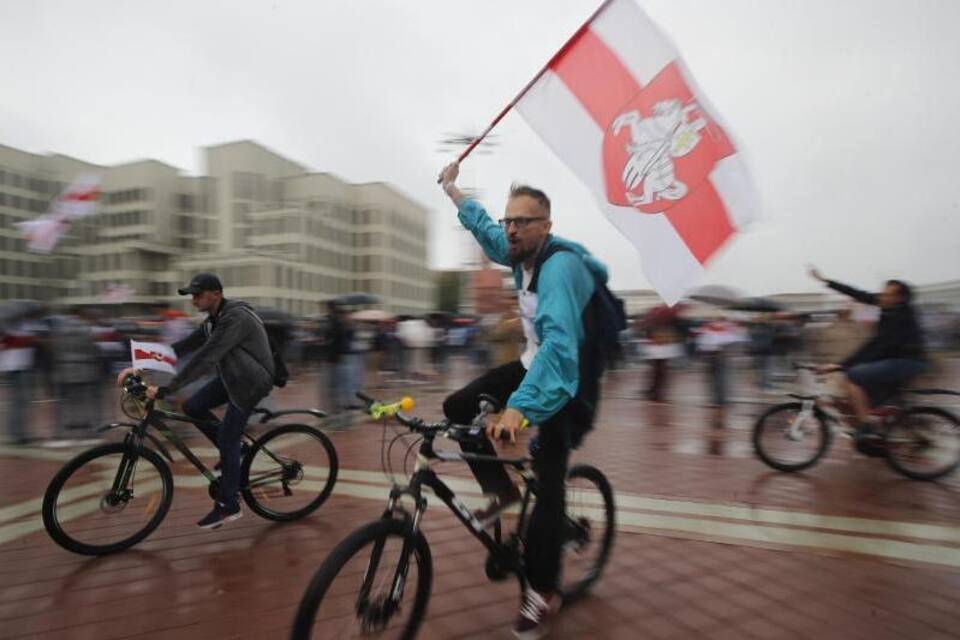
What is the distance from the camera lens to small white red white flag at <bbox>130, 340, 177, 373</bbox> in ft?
13.1

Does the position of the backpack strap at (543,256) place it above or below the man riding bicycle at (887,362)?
above

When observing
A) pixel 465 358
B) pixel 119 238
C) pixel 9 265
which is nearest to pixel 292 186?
pixel 119 238

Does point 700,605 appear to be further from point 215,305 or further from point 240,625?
point 215,305

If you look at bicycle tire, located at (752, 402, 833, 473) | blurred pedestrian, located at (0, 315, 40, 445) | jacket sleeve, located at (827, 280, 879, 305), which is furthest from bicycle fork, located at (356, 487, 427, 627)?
blurred pedestrian, located at (0, 315, 40, 445)

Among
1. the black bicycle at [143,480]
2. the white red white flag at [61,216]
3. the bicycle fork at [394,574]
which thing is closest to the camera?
the bicycle fork at [394,574]

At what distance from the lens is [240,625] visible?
9.32ft

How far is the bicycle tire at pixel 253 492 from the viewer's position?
170 inches

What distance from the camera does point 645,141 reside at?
3.66 meters

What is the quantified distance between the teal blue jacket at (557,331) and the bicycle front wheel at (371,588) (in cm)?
74

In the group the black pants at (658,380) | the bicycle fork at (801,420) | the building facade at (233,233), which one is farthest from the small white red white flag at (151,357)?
the building facade at (233,233)

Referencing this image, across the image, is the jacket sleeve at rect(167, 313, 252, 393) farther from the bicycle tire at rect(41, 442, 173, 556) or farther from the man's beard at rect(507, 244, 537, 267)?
the man's beard at rect(507, 244, 537, 267)

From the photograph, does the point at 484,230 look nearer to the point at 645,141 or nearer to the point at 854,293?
the point at 645,141

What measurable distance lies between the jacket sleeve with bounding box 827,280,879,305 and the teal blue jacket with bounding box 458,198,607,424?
15.4ft

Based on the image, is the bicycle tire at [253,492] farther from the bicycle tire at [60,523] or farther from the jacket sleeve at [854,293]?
the jacket sleeve at [854,293]
